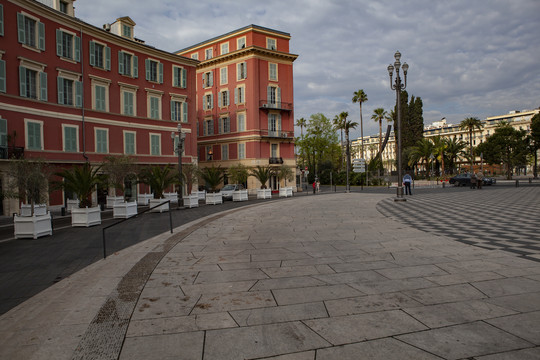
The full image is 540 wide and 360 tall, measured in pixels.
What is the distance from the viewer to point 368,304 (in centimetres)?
426

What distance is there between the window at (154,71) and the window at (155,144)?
5239 millimetres

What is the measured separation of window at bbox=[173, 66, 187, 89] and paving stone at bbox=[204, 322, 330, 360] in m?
32.2

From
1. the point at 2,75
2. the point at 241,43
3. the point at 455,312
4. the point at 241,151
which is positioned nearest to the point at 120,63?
the point at 2,75

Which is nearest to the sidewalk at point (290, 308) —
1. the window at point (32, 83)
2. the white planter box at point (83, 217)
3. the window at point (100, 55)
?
the white planter box at point (83, 217)

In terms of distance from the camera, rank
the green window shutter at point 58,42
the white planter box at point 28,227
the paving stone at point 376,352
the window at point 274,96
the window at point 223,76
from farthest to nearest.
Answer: the window at point 223,76 → the window at point 274,96 → the green window shutter at point 58,42 → the white planter box at point 28,227 → the paving stone at point 376,352

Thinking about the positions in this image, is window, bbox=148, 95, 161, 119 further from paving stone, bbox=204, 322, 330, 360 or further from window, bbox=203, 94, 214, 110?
paving stone, bbox=204, 322, 330, 360

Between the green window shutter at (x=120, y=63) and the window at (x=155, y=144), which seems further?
the window at (x=155, y=144)

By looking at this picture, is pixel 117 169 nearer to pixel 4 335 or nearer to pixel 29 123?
pixel 29 123

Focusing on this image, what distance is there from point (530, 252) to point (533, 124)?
5875cm

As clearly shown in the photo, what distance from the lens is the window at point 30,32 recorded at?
69.3 ft

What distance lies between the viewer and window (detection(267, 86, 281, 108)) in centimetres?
3988

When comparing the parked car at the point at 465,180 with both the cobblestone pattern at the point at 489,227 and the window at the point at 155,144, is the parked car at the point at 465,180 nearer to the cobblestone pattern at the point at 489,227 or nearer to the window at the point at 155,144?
the cobblestone pattern at the point at 489,227

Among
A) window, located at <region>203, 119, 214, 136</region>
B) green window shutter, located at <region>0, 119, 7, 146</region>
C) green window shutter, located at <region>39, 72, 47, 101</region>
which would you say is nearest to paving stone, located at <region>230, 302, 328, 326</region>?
green window shutter, located at <region>0, 119, 7, 146</region>

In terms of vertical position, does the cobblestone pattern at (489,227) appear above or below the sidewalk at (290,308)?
below
